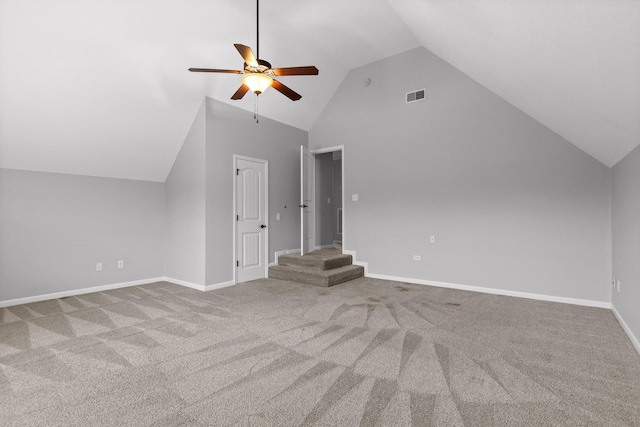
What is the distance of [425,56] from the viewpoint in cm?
513

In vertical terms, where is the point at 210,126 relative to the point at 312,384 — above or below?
above

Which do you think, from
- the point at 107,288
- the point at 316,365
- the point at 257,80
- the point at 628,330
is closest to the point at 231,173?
the point at 257,80

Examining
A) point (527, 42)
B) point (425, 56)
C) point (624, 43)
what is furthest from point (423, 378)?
point (425, 56)

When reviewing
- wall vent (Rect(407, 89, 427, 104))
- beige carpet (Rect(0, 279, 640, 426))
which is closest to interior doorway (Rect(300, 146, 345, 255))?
wall vent (Rect(407, 89, 427, 104))

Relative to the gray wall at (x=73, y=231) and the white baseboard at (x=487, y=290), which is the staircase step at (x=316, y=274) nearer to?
the white baseboard at (x=487, y=290)

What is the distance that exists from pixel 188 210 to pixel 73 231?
1.64 m

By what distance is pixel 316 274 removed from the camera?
16.5 ft

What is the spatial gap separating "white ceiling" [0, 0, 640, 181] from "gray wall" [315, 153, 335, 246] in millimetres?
2174

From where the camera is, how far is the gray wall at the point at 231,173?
485 cm

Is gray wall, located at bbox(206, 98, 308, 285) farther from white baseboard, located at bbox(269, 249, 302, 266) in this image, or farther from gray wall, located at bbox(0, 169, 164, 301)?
gray wall, located at bbox(0, 169, 164, 301)

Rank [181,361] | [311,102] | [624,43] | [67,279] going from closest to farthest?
[624,43] → [181,361] → [67,279] → [311,102]

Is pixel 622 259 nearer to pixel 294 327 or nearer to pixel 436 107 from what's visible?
pixel 436 107

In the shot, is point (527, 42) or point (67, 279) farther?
point (67, 279)

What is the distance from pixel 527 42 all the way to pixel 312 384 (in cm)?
320
